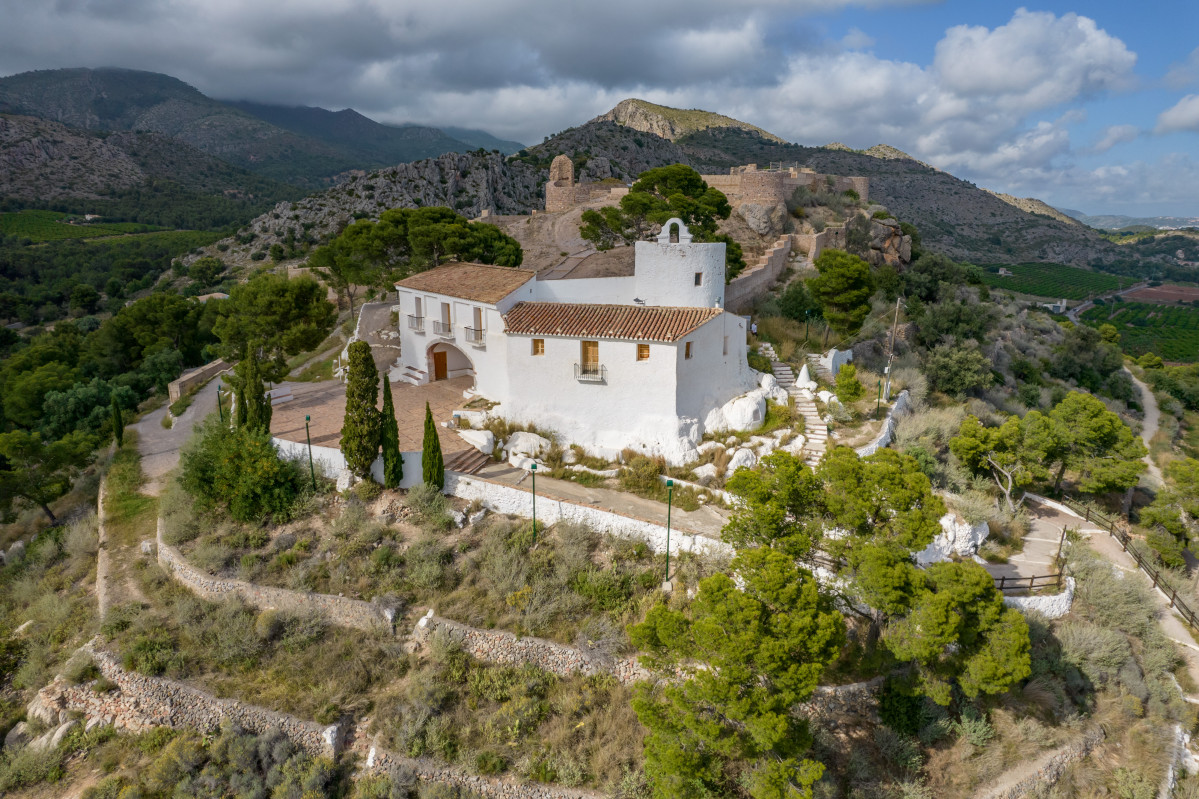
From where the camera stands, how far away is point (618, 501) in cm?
1625

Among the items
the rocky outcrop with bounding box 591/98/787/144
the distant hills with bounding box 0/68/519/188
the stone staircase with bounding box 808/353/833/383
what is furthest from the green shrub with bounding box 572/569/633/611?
the distant hills with bounding box 0/68/519/188

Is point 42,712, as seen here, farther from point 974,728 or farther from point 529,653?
point 974,728

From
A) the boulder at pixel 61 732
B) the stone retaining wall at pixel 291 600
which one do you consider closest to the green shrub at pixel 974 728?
the stone retaining wall at pixel 291 600

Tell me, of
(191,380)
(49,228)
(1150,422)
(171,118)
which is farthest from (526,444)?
(171,118)

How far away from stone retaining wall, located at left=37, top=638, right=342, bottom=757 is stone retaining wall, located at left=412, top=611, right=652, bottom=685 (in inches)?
108

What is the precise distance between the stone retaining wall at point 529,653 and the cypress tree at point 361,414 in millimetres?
5140

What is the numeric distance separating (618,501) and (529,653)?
4712 mm

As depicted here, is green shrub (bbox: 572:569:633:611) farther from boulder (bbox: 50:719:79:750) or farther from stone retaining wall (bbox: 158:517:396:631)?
boulder (bbox: 50:719:79:750)

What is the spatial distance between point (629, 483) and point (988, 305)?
3040 centimetres

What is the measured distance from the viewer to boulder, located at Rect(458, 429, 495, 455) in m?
18.3

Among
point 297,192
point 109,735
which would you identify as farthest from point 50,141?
point 109,735

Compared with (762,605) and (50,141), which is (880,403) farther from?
(50,141)

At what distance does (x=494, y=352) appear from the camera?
65.8 ft

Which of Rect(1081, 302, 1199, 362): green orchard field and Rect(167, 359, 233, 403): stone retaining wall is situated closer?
Rect(167, 359, 233, 403): stone retaining wall
